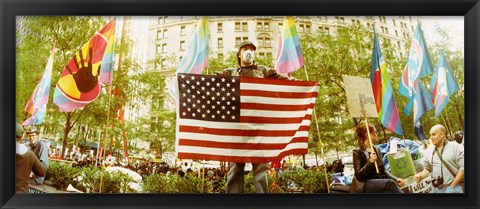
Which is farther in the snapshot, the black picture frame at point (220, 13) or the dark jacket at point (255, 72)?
the dark jacket at point (255, 72)

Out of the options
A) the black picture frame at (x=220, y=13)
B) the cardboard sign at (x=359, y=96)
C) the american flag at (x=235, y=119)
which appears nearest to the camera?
the black picture frame at (x=220, y=13)

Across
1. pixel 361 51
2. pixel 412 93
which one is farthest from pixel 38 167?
pixel 412 93

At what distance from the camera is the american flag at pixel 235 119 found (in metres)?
3.84

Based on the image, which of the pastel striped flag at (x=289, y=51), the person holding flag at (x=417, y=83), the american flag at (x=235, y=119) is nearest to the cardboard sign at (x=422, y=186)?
the person holding flag at (x=417, y=83)

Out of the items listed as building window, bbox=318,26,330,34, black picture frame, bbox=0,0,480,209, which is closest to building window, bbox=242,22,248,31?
black picture frame, bbox=0,0,480,209

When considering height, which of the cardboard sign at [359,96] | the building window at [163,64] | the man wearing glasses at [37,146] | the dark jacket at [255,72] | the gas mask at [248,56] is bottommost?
the man wearing glasses at [37,146]

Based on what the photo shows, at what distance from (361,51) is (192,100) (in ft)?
4.30

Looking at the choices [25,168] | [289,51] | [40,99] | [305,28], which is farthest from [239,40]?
[25,168]

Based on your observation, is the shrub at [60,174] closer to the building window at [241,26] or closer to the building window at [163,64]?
the building window at [163,64]

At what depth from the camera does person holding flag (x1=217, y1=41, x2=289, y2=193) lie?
388cm

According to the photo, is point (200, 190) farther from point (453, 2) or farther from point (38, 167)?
point (453, 2)

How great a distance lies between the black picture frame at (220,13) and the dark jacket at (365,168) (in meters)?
0.16

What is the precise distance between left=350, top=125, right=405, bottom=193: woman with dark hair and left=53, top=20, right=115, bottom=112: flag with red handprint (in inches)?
77.8

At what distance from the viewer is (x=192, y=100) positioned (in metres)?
3.85
